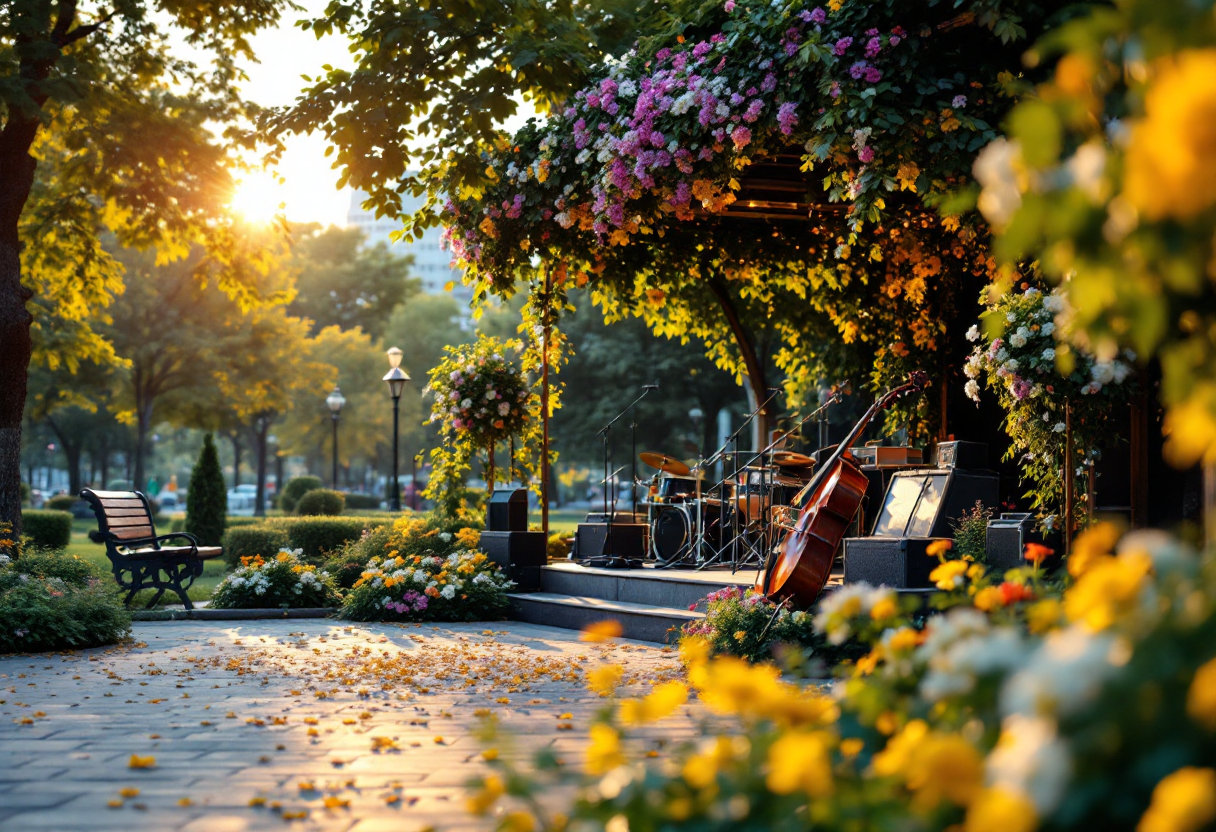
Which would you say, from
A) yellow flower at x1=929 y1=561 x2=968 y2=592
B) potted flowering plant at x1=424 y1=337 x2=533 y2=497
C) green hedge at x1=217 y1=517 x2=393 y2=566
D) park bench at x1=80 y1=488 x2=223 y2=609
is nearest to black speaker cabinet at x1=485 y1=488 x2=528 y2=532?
potted flowering plant at x1=424 y1=337 x2=533 y2=497

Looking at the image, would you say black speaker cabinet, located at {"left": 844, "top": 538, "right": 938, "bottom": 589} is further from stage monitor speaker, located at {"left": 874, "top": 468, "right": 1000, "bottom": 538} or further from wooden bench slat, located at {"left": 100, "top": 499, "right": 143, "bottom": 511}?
wooden bench slat, located at {"left": 100, "top": 499, "right": 143, "bottom": 511}

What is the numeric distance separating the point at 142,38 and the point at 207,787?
1238 centimetres

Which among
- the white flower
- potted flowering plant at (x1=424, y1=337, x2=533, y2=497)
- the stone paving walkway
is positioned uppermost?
potted flowering plant at (x1=424, y1=337, x2=533, y2=497)

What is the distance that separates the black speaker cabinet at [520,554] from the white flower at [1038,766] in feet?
34.2

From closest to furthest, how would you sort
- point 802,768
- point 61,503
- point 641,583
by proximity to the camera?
point 802,768 → point 641,583 → point 61,503

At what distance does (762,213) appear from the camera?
12.1m

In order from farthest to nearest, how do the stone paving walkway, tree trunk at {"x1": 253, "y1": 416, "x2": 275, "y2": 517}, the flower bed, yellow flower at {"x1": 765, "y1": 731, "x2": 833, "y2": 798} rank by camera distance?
tree trunk at {"x1": 253, "y1": 416, "x2": 275, "y2": 517} → the flower bed → the stone paving walkway → yellow flower at {"x1": 765, "y1": 731, "x2": 833, "y2": 798}

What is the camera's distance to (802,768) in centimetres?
163

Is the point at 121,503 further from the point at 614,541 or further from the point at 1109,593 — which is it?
the point at 1109,593

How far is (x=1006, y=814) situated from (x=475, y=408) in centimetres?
1258

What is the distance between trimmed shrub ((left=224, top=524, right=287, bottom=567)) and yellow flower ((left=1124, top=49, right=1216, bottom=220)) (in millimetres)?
16303

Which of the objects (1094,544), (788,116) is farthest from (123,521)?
(1094,544)

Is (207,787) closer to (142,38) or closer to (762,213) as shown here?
(762,213)

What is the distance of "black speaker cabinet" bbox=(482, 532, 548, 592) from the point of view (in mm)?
11742
